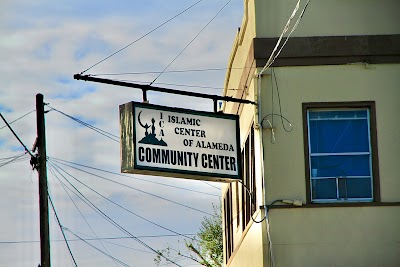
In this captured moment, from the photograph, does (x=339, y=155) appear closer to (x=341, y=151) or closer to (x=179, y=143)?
(x=341, y=151)

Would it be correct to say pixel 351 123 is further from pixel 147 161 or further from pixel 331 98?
pixel 147 161

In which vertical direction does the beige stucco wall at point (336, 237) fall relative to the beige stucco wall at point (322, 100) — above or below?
below

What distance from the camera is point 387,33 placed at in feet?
63.2

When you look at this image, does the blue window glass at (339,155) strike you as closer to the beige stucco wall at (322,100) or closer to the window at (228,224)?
the beige stucco wall at (322,100)

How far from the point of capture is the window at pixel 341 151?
18.9 m

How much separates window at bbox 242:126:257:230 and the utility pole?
4.42m

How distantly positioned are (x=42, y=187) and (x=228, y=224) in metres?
6.11

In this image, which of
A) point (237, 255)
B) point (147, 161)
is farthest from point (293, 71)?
point (237, 255)

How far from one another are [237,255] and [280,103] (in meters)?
6.32

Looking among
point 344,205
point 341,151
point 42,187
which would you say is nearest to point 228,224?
point 42,187

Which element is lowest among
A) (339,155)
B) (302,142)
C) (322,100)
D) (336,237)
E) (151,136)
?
(336,237)

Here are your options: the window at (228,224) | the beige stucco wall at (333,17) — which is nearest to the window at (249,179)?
the beige stucco wall at (333,17)

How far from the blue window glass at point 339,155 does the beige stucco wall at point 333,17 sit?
149cm

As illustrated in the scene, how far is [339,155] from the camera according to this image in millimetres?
19078
